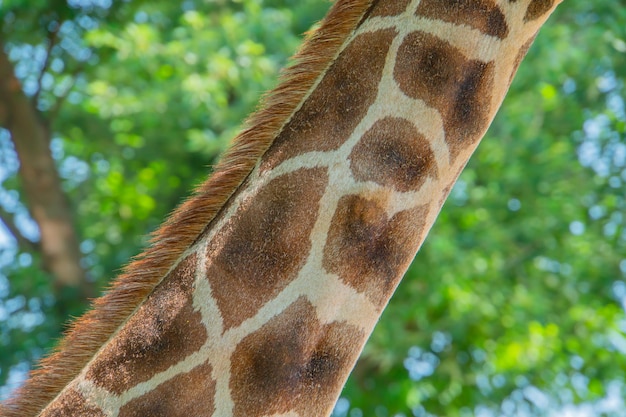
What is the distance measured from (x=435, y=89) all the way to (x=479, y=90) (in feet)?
0.24

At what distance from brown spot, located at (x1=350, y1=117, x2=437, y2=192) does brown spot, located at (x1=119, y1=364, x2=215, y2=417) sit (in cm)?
37

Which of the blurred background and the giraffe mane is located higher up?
the giraffe mane

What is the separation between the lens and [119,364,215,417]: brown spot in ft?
Result: 4.11

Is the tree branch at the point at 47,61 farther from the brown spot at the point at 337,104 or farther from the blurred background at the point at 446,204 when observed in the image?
the brown spot at the point at 337,104

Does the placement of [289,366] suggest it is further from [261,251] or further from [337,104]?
[337,104]

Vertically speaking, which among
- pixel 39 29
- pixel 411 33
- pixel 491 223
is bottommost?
pixel 491 223

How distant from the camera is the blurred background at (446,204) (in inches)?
218

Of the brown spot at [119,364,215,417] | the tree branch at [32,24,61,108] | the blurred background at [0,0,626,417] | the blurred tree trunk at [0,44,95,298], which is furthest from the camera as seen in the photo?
the blurred tree trunk at [0,44,95,298]

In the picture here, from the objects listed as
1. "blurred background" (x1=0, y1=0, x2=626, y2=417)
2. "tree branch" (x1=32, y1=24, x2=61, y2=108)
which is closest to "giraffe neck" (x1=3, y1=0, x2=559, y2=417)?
"blurred background" (x1=0, y1=0, x2=626, y2=417)

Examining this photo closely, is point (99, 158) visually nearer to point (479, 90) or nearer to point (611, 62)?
point (611, 62)

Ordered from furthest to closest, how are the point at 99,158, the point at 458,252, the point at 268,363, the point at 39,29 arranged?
1. the point at 99,158
2. the point at 39,29
3. the point at 458,252
4. the point at 268,363

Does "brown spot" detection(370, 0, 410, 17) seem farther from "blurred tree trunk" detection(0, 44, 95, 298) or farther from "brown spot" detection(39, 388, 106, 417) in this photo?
"blurred tree trunk" detection(0, 44, 95, 298)

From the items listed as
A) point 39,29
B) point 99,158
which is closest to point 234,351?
point 39,29

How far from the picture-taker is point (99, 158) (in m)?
7.54
